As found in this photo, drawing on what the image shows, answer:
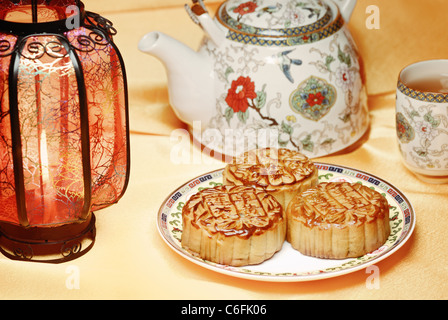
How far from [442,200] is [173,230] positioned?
1.35 ft

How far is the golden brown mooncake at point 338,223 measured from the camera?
954 mm

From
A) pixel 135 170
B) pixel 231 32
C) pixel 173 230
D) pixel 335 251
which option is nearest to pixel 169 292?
pixel 173 230

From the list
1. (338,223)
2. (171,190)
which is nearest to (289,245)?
(338,223)

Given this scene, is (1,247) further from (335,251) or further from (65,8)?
(335,251)

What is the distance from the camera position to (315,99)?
118 cm

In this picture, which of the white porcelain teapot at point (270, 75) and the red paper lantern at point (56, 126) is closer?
the red paper lantern at point (56, 126)

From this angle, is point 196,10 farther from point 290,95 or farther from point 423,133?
point 423,133

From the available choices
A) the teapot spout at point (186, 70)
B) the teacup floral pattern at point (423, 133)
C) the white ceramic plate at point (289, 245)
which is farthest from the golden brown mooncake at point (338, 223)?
the teapot spout at point (186, 70)

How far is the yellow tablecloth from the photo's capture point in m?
0.96

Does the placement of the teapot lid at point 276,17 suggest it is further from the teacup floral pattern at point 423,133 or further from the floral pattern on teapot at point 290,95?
the teacup floral pattern at point 423,133

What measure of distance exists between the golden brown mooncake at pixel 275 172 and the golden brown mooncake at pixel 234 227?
4 cm

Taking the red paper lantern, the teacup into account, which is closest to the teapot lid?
the teacup

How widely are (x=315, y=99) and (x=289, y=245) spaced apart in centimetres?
28

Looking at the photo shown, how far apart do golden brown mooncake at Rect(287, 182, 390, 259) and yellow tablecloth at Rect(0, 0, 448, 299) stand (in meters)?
0.04
